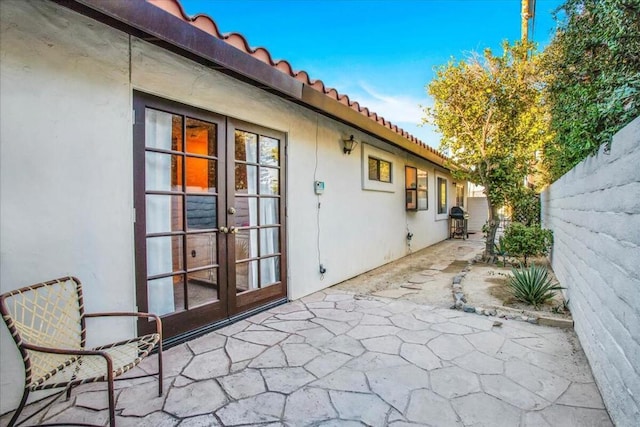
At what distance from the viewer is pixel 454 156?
24.9 ft

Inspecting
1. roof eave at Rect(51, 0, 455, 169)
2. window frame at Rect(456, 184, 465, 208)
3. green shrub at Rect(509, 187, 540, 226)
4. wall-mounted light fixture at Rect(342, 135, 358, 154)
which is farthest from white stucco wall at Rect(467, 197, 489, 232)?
roof eave at Rect(51, 0, 455, 169)

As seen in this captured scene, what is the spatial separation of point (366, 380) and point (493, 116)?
6492 millimetres

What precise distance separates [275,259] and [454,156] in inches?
212

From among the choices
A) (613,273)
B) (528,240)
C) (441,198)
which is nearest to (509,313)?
(613,273)

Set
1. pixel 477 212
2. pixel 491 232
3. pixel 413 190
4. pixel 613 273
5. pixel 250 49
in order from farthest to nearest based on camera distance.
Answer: pixel 477 212, pixel 413 190, pixel 491 232, pixel 250 49, pixel 613 273

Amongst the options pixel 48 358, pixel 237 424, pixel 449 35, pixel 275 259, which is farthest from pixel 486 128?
pixel 48 358

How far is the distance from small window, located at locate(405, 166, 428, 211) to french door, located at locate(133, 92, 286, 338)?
5.14 metres

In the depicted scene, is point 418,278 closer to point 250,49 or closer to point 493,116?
point 493,116

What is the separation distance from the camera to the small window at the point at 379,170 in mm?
6816

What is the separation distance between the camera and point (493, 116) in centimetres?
686

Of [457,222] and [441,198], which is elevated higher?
[441,198]

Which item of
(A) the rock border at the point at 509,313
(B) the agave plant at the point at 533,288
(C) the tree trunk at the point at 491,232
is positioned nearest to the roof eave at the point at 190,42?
(A) the rock border at the point at 509,313

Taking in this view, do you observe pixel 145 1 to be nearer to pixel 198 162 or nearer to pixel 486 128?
pixel 198 162

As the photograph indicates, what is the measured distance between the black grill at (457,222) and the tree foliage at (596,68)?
1006 cm
